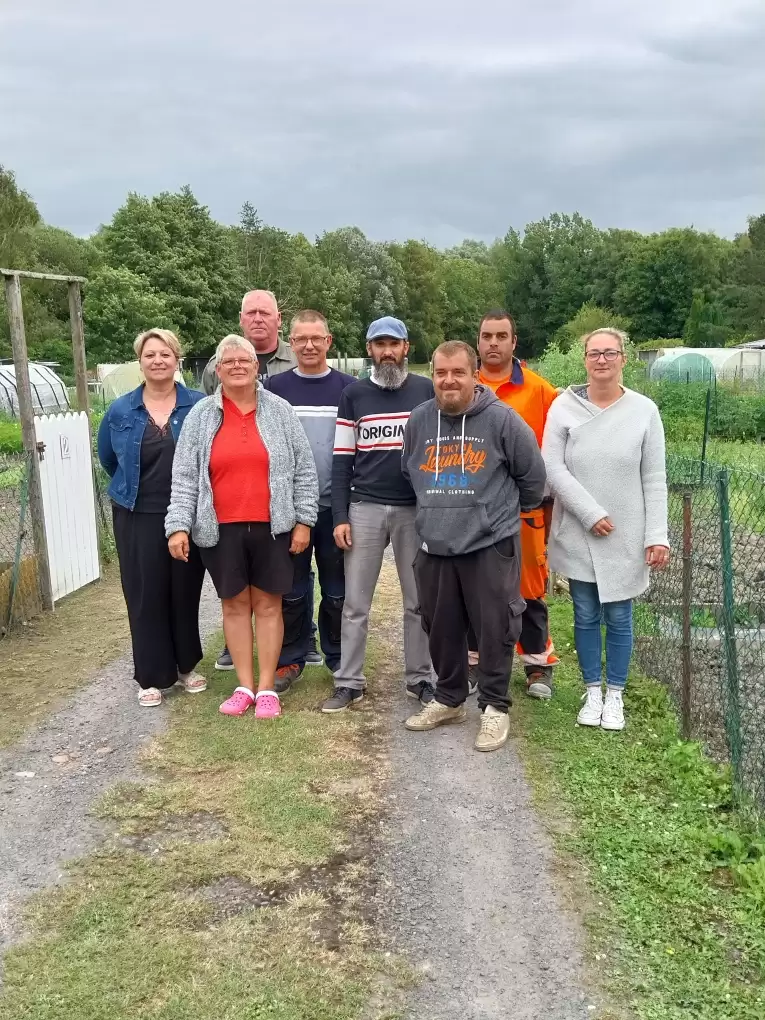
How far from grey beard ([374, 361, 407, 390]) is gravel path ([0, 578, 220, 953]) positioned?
1.97 metres

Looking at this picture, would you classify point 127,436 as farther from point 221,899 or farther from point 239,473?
point 221,899

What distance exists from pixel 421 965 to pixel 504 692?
1625mm

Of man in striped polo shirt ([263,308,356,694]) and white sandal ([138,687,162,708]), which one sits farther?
white sandal ([138,687,162,708])

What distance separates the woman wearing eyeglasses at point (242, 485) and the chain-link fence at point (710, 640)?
5.97 ft

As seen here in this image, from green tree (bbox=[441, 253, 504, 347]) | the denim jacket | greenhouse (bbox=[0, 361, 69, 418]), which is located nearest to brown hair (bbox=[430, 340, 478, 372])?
the denim jacket

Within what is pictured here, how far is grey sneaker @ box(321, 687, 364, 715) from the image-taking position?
4.32 meters

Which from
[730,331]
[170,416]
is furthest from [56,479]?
[730,331]

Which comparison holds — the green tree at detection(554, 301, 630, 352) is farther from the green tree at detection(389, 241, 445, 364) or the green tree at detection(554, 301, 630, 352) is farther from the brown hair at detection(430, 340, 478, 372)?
the brown hair at detection(430, 340, 478, 372)

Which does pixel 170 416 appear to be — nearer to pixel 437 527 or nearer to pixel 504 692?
pixel 437 527

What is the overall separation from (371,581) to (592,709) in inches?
48.2

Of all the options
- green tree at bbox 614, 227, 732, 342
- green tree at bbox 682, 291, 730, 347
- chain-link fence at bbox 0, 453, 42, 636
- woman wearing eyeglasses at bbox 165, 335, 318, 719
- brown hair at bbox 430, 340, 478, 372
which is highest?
green tree at bbox 614, 227, 732, 342

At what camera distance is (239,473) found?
13.3 feet

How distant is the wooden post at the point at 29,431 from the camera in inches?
240

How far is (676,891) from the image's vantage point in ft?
9.17
